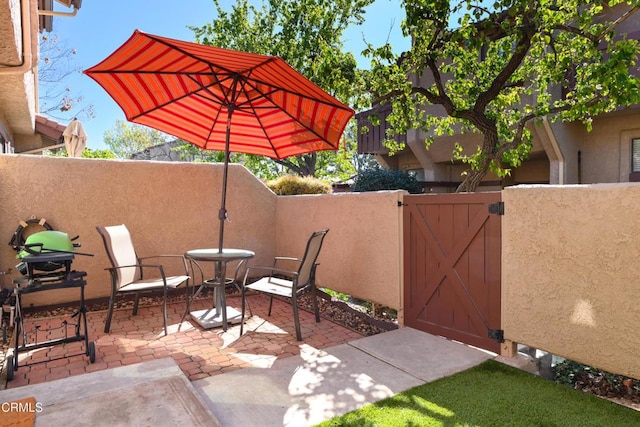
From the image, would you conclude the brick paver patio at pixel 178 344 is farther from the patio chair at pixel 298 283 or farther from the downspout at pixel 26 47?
the downspout at pixel 26 47

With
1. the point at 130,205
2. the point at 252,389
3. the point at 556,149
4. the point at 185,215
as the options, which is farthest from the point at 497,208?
the point at 556,149

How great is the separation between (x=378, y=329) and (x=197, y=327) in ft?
7.38

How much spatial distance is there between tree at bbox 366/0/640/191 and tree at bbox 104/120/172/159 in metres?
37.9

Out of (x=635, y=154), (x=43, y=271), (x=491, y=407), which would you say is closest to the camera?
(x=491, y=407)

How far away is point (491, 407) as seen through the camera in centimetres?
294

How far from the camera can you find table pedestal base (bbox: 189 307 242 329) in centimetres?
493

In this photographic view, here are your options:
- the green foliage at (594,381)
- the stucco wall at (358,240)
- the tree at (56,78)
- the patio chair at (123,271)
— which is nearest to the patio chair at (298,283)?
the stucco wall at (358,240)

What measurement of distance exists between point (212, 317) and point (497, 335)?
340cm

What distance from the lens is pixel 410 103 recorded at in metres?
8.09

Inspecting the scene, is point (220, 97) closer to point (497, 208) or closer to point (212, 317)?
point (212, 317)

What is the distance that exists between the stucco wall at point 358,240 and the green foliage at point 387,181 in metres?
4.52

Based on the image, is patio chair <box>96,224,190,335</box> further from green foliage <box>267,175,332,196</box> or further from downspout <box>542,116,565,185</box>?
downspout <box>542,116,565,185</box>

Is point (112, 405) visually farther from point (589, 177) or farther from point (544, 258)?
point (589, 177)

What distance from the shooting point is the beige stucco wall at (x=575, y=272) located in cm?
297
